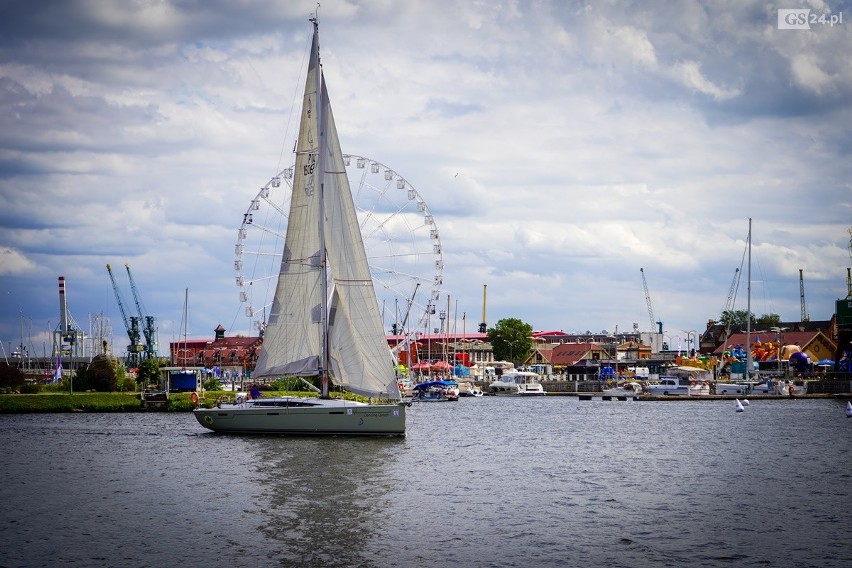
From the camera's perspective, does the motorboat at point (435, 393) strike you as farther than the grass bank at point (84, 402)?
Yes

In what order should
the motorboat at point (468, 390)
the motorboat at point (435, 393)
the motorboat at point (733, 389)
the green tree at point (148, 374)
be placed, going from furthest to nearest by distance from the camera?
the motorboat at point (468, 390), the motorboat at point (733, 389), the motorboat at point (435, 393), the green tree at point (148, 374)

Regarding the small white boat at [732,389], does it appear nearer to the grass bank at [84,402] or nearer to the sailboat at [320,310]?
the grass bank at [84,402]

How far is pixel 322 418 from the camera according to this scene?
6438 centimetres

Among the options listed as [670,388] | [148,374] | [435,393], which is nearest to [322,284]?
[148,374]

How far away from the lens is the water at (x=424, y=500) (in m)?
32.9

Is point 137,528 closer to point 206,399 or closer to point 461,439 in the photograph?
point 461,439

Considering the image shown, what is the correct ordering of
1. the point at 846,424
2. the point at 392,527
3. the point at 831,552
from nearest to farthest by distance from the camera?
the point at 831,552 → the point at 392,527 → the point at 846,424

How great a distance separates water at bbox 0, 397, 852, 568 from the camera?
32875 mm

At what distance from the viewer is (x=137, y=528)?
37281mm

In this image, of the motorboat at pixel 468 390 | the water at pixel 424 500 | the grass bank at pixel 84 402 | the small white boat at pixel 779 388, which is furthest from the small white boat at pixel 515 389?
the water at pixel 424 500

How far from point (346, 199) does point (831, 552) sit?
140 ft

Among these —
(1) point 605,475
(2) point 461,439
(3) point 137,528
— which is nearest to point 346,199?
(2) point 461,439

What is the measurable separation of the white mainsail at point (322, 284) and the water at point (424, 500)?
508 centimetres

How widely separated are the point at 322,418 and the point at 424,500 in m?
22.0
